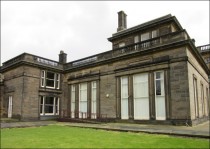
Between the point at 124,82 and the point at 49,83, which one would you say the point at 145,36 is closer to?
the point at 124,82

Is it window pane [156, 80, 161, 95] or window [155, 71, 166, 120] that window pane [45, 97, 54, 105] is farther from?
window pane [156, 80, 161, 95]

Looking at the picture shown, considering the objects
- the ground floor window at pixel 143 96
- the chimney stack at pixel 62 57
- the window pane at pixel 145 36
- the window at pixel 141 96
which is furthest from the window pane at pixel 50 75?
the window pane at pixel 145 36

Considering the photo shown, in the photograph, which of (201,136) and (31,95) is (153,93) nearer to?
(201,136)

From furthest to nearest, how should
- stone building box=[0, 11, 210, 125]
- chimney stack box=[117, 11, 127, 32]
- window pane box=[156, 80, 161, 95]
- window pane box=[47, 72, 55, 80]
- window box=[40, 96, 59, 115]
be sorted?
chimney stack box=[117, 11, 127, 32] < window pane box=[47, 72, 55, 80] < window box=[40, 96, 59, 115] < window pane box=[156, 80, 161, 95] < stone building box=[0, 11, 210, 125]

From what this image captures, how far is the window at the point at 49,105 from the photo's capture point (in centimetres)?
1973

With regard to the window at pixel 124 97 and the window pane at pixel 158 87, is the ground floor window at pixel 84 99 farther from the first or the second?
the window pane at pixel 158 87

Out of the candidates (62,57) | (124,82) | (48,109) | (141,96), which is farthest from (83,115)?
(62,57)

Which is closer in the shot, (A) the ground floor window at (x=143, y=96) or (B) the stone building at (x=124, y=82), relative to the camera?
(B) the stone building at (x=124, y=82)

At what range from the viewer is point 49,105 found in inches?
807

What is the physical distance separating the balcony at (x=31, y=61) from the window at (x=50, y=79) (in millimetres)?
883

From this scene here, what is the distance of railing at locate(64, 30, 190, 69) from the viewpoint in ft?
46.0

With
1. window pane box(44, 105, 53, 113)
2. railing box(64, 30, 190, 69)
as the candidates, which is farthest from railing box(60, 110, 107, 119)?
railing box(64, 30, 190, 69)

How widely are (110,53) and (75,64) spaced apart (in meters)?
5.18

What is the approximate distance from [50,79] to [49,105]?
2.76 metres
